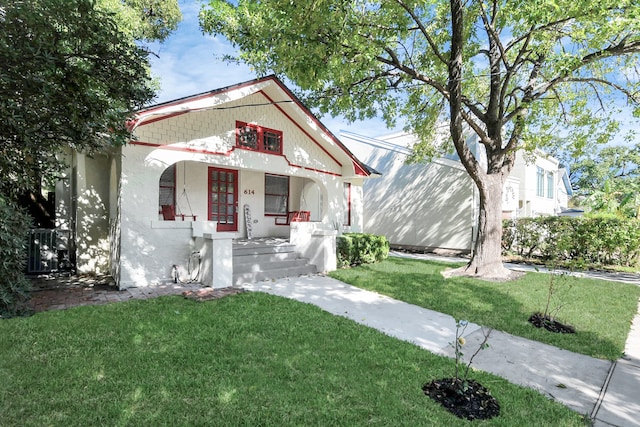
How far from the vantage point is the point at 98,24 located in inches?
129

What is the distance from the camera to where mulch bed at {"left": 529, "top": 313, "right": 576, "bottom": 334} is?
5195 mm

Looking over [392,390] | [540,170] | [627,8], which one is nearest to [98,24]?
[392,390]

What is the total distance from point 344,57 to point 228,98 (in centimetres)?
303

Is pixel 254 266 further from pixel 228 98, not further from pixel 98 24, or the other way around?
pixel 98 24

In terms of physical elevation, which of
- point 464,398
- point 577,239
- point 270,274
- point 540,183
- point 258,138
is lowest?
point 464,398

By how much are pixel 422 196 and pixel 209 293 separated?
1200cm

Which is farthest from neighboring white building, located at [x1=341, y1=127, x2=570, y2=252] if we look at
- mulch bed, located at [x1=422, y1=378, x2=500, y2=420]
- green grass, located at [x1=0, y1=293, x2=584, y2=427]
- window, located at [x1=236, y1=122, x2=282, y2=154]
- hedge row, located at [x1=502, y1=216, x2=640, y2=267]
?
mulch bed, located at [x1=422, y1=378, x2=500, y2=420]

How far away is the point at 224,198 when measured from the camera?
410 inches

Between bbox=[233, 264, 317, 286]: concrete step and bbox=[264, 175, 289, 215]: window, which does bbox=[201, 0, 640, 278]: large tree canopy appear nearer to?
bbox=[264, 175, 289, 215]: window

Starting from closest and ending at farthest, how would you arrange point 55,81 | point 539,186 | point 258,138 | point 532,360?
point 55,81 → point 532,360 → point 258,138 → point 539,186

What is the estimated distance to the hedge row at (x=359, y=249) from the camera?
1037 cm

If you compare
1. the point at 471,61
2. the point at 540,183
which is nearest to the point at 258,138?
the point at 471,61

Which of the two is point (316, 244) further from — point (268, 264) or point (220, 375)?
point (220, 375)

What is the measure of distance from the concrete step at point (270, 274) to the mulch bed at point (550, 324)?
17.5ft
